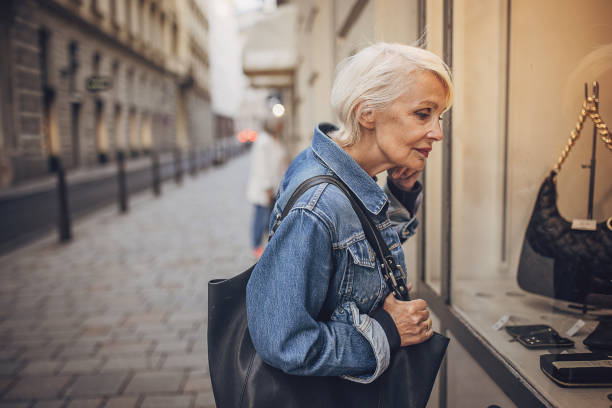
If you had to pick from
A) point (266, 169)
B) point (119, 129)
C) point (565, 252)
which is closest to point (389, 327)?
point (565, 252)

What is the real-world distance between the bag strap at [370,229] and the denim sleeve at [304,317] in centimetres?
9

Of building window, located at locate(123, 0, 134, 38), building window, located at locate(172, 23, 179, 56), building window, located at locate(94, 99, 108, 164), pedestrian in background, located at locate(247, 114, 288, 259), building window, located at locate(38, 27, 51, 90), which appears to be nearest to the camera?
pedestrian in background, located at locate(247, 114, 288, 259)

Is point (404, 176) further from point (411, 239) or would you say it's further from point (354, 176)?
point (411, 239)

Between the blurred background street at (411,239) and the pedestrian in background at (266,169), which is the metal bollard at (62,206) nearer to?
the blurred background street at (411,239)

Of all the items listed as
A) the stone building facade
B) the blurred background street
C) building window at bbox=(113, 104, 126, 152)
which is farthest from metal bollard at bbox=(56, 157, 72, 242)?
building window at bbox=(113, 104, 126, 152)

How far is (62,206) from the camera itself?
25.3 feet

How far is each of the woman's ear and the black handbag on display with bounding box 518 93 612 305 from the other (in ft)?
2.75

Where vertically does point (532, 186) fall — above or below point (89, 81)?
below

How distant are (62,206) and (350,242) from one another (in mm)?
7344

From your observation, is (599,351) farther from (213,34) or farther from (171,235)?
(213,34)

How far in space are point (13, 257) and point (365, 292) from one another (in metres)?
6.86

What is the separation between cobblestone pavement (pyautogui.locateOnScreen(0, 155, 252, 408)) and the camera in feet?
10.9

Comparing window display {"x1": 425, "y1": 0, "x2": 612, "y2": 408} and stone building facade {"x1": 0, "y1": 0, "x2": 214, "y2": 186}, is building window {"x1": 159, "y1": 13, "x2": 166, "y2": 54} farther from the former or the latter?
window display {"x1": 425, "y1": 0, "x2": 612, "y2": 408}

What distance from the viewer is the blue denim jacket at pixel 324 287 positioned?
1312 mm
